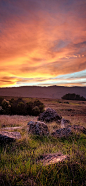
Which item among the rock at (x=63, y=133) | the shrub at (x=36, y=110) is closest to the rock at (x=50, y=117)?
the rock at (x=63, y=133)

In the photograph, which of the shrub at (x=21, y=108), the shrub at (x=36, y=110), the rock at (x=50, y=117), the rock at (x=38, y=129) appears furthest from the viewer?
the shrub at (x=21, y=108)

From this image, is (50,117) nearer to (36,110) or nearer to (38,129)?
(38,129)

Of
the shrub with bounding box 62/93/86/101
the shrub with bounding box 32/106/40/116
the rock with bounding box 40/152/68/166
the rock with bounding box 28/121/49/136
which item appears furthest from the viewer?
the shrub with bounding box 62/93/86/101

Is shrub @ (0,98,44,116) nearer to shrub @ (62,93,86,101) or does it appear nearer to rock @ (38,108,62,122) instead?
rock @ (38,108,62,122)

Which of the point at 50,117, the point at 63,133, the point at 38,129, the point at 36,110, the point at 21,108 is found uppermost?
the point at 38,129

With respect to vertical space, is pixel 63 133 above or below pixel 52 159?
below

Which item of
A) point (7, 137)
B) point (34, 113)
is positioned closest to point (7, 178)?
point (7, 137)

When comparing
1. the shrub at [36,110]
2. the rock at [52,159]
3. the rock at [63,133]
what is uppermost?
the rock at [52,159]

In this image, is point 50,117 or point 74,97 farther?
point 74,97

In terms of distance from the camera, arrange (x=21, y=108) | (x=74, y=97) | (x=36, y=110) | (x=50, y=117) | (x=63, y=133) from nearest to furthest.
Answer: (x=63, y=133)
(x=50, y=117)
(x=36, y=110)
(x=21, y=108)
(x=74, y=97)

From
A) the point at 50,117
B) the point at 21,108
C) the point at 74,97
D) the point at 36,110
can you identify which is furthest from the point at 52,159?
the point at 74,97

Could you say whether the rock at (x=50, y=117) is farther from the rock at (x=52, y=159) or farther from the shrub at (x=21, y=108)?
the shrub at (x=21, y=108)

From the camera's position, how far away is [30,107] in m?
21.4

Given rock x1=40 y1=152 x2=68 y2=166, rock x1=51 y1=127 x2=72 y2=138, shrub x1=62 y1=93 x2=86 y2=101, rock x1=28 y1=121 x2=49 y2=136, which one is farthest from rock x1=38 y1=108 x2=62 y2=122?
shrub x1=62 y1=93 x2=86 y2=101
